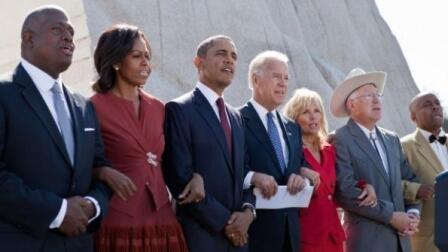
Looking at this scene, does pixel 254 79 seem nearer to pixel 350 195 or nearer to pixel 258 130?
pixel 258 130

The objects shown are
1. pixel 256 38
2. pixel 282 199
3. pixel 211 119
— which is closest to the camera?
pixel 211 119

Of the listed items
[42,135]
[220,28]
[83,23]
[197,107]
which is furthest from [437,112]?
[220,28]

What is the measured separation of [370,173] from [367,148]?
17 centimetres

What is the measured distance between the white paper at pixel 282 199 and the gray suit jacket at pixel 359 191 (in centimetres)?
56

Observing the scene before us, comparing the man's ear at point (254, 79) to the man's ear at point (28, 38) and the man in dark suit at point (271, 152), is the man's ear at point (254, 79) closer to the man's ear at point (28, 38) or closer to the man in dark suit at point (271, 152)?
the man in dark suit at point (271, 152)

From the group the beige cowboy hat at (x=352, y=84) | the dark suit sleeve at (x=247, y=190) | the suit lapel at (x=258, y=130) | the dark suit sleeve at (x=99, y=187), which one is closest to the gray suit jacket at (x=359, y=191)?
the beige cowboy hat at (x=352, y=84)

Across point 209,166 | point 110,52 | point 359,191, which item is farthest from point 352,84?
point 110,52

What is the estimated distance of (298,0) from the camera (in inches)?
594

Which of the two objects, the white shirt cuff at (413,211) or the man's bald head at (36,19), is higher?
the man's bald head at (36,19)

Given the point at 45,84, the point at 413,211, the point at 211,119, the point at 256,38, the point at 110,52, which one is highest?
the point at 256,38

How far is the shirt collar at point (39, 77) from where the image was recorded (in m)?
3.22

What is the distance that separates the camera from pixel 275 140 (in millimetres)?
4312

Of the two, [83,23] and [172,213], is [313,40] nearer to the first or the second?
[83,23]

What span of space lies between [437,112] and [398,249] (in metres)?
1.36
